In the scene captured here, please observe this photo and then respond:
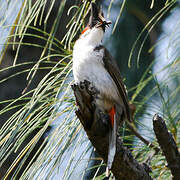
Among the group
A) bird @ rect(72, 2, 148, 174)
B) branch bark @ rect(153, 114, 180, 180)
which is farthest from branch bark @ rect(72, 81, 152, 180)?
bird @ rect(72, 2, 148, 174)

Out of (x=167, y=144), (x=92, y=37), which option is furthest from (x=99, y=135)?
(x=92, y=37)

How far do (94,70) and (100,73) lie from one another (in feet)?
0.11

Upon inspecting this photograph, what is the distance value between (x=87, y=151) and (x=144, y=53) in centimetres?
215

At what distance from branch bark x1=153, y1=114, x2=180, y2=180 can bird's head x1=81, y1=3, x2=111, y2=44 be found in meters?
0.70

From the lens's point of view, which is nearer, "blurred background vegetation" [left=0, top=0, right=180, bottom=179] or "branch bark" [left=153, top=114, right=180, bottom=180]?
"branch bark" [left=153, top=114, right=180, bottom=180]

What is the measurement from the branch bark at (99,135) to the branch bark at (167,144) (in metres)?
0.10

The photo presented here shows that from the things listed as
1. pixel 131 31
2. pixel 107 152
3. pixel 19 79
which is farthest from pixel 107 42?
pixel 107 152

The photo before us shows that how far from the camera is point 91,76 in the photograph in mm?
1699

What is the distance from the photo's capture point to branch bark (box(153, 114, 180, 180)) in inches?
49.7

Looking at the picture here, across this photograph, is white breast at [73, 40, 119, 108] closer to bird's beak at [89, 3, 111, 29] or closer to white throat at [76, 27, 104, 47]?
white throat at [76, 27, 104, 47]

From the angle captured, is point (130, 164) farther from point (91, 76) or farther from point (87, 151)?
point (91, 76)

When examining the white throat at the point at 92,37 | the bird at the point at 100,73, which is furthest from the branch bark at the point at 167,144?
the white throat at the point at 92,37

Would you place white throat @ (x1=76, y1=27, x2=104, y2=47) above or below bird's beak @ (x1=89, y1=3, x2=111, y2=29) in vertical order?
below

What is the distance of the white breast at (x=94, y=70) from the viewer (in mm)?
1645
